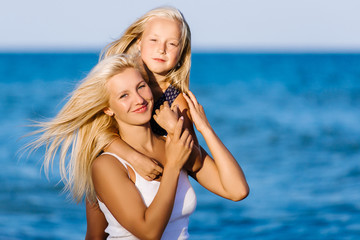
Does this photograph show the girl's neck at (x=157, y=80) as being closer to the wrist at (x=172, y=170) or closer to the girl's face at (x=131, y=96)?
the girl's face at (x=131, y=96)

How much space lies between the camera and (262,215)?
9.15 meters

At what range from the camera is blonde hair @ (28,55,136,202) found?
285cm

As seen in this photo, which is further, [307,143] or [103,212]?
[307,143]

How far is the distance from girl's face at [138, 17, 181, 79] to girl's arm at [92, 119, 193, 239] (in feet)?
2.13

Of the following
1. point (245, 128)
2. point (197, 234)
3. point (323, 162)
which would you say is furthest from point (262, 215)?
point (245, 128)

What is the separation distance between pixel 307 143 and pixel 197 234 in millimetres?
9130

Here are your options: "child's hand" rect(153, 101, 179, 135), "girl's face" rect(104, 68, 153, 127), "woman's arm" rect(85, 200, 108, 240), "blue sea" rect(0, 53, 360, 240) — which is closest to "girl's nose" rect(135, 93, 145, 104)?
"girl's face" rect(104, 68, 153, 127)

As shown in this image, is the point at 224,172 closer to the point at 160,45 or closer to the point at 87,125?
the point at 87,125

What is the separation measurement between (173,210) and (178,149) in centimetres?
32

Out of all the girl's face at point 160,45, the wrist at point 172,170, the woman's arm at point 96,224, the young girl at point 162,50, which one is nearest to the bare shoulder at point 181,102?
the young girl at point 162,50

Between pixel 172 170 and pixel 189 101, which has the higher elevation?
pixel 189 101

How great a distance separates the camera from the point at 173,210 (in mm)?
2801

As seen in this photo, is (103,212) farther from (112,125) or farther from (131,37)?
(131,37)

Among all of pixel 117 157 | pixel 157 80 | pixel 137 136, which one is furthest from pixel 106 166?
pixel 157 80
